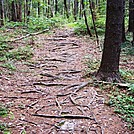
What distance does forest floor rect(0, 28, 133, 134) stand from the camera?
479 centimetres

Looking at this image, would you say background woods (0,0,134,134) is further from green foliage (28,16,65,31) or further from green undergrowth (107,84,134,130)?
green foliage (28,16,65,31)

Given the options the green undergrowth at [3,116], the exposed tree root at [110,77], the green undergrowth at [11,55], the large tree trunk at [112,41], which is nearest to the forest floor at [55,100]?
the green undergrowth at [3,116]

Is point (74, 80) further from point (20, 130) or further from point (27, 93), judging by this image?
point (20, 130)

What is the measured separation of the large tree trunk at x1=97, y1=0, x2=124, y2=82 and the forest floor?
0.64 m

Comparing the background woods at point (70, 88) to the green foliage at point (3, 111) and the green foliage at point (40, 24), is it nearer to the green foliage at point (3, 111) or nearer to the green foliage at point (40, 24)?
the green foliage at point (3, 111)

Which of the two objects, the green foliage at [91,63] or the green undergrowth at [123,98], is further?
the green foliage at [91,63]

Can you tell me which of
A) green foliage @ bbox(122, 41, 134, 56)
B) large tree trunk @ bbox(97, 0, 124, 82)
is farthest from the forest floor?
green foliage @ bbox(122, 41, 134, 56)

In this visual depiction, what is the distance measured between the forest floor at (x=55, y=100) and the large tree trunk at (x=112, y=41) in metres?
0.64

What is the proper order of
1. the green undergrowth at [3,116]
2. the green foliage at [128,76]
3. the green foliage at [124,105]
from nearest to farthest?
the green undergrowth at [3,116], the green foliage at [124,105], the green foliage at [128,76]

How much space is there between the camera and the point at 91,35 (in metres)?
16.1

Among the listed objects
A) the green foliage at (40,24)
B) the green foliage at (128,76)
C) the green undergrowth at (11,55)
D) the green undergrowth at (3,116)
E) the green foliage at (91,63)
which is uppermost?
the green foliage at (40,24)

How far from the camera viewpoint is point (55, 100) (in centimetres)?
611

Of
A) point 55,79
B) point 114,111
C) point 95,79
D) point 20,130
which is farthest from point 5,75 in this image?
point 114,111

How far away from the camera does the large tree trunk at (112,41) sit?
6691 millimetres
